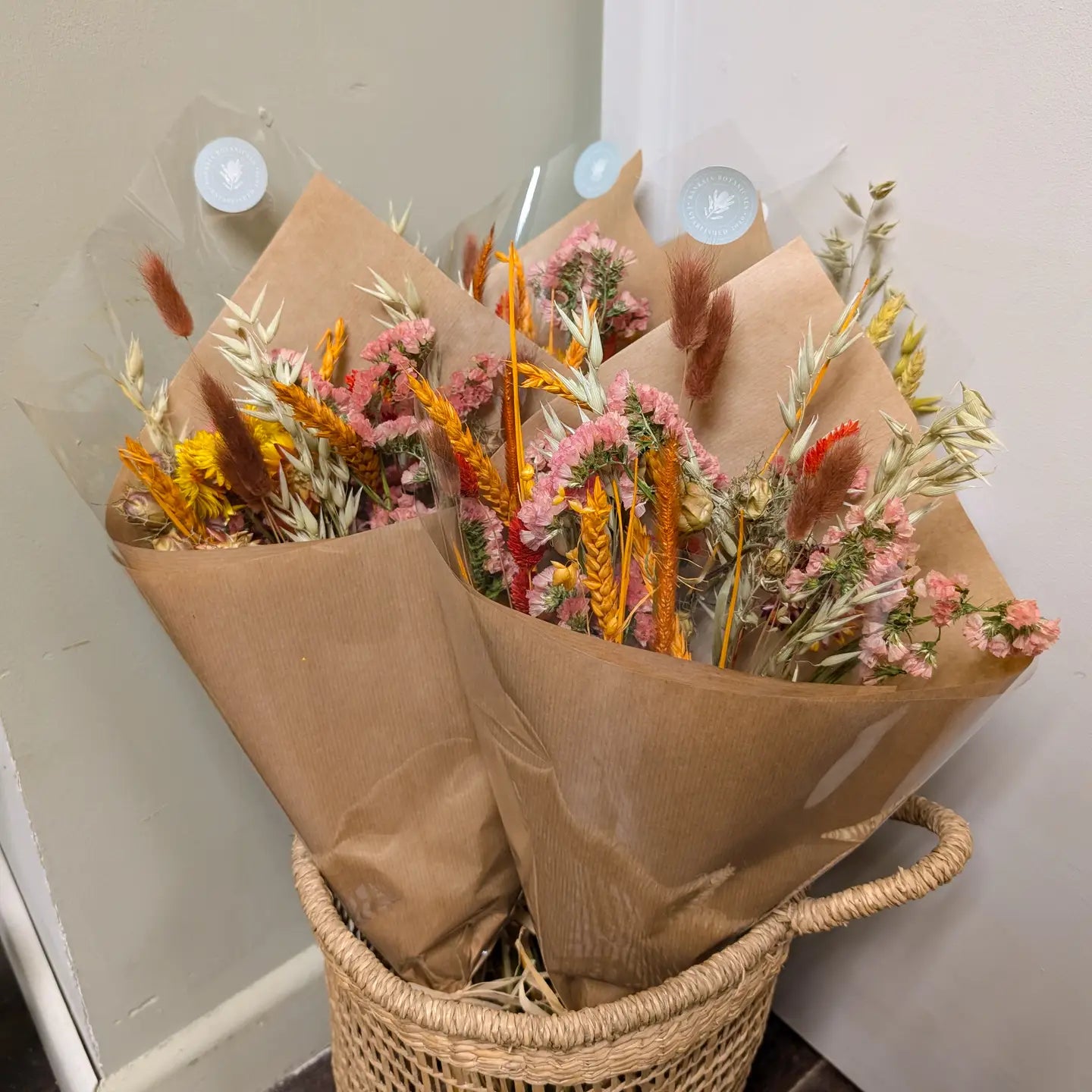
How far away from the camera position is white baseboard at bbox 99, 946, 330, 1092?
1011 millimetres

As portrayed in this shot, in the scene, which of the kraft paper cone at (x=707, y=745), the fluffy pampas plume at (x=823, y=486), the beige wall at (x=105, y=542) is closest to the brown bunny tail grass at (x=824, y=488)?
the fluffy pampas plume at (x=823, y=486)

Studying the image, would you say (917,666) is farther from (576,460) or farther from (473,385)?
(473,385)

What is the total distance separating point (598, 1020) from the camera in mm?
614

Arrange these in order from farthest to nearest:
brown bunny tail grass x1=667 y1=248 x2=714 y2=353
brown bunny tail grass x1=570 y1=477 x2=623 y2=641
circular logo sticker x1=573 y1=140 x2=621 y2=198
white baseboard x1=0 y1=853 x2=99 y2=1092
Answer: white baseboard x1=0 y1=853 x2=99 y2=1092 < circular logo sticker x1=573 y1=140 x2=621 y2=198 < brown bunny tail grass x1=667 y1=248 x2=714 y2=353 < brown bunny tail grass x1=570 y1=477 x2=623 y2=641

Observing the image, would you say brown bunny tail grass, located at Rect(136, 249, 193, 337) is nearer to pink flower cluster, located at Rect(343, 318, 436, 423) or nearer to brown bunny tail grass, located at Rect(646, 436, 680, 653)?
pink flower cluster, located at Rect(343, 318, 436, 423)

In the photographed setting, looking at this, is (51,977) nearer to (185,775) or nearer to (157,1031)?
(157,1031)

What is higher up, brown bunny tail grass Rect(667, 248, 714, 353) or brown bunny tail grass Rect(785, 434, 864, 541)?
brown bunny tail grass Rect(667, 248, 714, 353)

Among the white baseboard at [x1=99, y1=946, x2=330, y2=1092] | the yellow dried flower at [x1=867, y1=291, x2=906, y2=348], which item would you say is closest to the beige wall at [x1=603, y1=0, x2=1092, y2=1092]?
the yellow dried flower at [x1=867, y1=291, x2=906, y2=348]

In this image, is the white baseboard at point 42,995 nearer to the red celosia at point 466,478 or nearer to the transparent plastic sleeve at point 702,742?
the transparent plastic sleeve at point 702,742

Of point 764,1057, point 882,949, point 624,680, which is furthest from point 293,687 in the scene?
point 764,1057

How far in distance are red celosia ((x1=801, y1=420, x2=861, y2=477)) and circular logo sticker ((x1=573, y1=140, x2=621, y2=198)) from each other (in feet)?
1.33

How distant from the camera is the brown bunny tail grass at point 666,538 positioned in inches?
21.1

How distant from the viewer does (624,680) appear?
0.49m

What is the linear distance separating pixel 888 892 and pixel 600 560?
36cm
